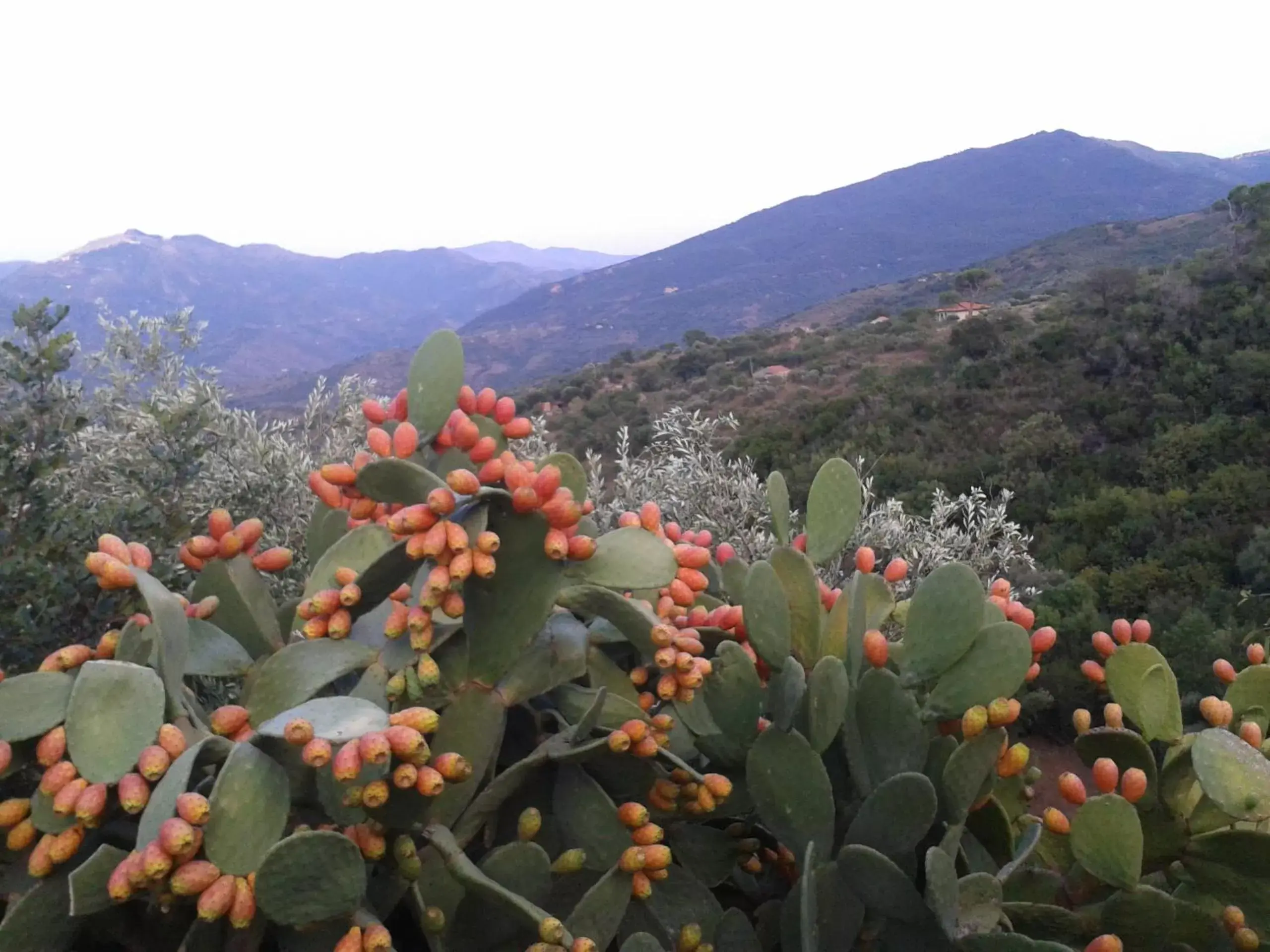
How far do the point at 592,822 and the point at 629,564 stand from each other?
0.44 metres

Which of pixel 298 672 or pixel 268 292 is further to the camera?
pixel 268 292

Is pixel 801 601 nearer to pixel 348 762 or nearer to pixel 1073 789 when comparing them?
pixel 1073 789

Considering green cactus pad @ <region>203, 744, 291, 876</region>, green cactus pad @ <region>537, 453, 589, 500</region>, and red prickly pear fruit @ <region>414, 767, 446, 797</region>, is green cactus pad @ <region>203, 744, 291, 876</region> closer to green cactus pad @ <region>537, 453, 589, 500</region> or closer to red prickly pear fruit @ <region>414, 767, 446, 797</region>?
red prickly pear fruit @ <region>414, 767, 446, 797</region>

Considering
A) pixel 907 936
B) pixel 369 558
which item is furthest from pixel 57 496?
pixel 907 936

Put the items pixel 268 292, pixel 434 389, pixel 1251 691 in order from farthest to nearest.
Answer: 1. pixel 268 292
2. pixel 1251 691
3. pixel 434 389

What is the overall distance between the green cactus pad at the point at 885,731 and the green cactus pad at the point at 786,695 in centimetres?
12

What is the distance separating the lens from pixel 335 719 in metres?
1.07

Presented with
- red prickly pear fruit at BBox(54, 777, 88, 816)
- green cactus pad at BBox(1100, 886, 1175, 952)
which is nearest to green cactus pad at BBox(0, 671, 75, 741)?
red prickly pear fruit at BBox(54, 777, 88, 816)

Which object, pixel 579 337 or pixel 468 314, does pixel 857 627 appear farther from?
pixel 468 314

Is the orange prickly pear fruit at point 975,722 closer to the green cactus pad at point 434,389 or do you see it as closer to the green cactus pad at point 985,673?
the green cactus pad at point 985,673

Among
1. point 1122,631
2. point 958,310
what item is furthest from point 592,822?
point 958,310

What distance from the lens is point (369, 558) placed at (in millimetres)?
1485

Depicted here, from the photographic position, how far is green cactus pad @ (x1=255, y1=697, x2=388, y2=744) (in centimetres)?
105

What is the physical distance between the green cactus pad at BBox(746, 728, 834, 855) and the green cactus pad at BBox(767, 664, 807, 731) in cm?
4
